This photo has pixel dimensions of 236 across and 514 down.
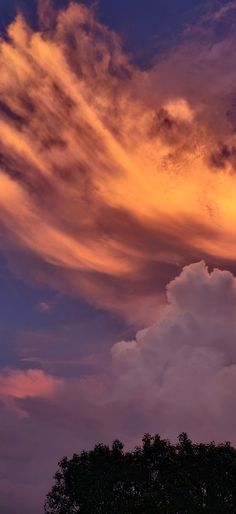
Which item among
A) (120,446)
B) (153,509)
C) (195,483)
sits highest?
(120,446)

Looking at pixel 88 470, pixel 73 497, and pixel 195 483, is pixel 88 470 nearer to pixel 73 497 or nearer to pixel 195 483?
pixel 73 497

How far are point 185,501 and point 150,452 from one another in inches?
226

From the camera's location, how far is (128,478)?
2085 inches

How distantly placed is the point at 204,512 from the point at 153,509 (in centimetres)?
725

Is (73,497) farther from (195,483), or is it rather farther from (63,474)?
(195,483)

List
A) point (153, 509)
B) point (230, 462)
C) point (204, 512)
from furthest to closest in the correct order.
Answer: point (230, 462)
point (204, 512)
point (153, 509)

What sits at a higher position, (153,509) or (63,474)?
(63,474)

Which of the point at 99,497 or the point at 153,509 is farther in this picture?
the point at 99,497

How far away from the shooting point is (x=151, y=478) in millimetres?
52625

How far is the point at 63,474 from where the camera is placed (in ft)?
183

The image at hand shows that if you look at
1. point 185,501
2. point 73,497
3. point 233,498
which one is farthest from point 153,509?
point 73,497

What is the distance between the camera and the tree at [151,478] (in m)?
49.9

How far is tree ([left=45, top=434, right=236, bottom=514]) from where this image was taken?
49875 millimetres

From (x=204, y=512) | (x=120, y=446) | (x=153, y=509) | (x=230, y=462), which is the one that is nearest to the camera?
(x=153, y=509)
